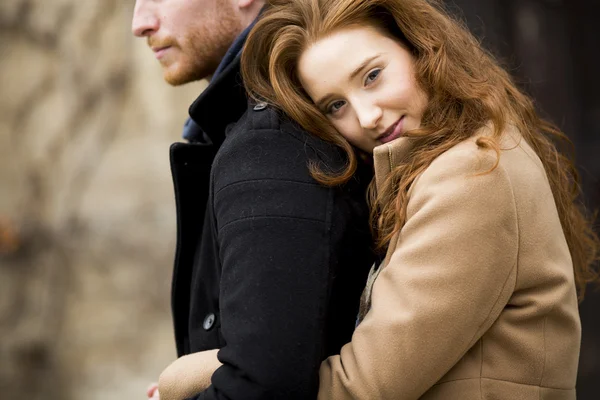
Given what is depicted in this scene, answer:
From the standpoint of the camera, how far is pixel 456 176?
167 centimetres

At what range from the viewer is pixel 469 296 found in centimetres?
163

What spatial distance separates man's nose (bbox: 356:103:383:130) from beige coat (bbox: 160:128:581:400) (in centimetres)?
13

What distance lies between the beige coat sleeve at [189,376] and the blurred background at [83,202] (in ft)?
9.45

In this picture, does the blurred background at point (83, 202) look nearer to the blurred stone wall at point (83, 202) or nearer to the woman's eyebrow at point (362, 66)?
the blurred stone wall at point (83, 202)

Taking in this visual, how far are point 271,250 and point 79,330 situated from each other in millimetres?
3714

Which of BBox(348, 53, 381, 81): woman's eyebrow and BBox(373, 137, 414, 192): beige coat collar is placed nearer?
BBox(373, 137, 414, 192): beige coat collar

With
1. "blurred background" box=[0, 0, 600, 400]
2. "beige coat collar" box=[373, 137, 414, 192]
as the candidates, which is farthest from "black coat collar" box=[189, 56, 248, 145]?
"blurred background" box=[0, 0, 600, 400]

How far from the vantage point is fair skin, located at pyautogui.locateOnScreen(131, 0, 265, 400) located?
2350 mm

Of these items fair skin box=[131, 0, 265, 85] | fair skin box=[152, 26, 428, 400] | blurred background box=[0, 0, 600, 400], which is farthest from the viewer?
blurred background box=[0, 0, 600, 400]

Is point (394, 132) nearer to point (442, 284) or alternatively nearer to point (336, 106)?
point (336, 106)

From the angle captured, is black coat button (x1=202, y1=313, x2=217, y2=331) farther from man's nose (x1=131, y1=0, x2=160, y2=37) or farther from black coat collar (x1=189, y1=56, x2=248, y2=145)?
man's nose (x1=131, y1=0, x2=160, y2=37)

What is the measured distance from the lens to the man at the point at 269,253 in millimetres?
1645

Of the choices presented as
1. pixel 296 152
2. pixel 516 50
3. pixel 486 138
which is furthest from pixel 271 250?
pixel 516 50

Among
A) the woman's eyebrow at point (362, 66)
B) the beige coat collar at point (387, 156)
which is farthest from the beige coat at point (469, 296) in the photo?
the woman's eyebrow at point (362, 66)
